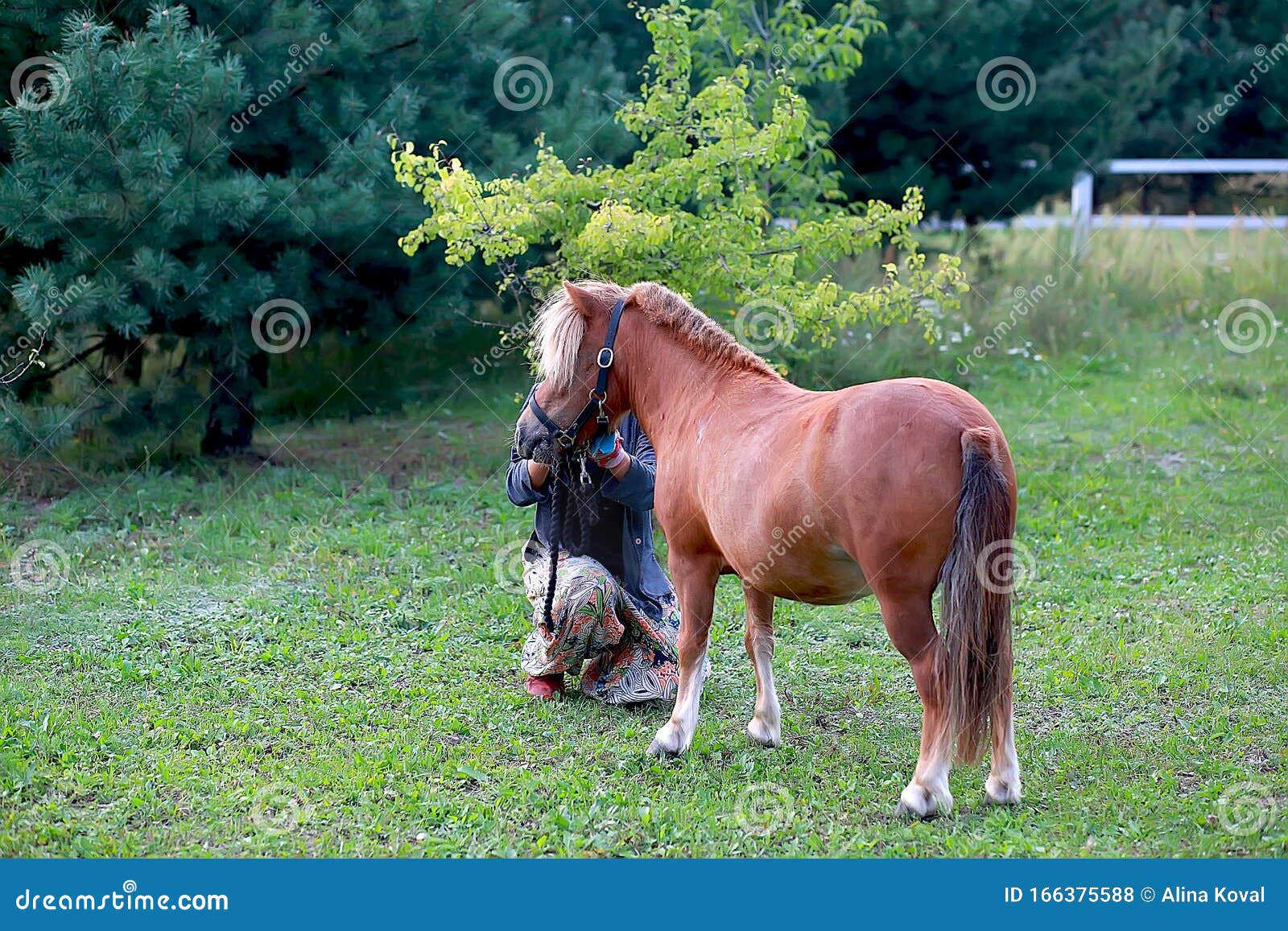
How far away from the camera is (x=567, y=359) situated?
3961 millimetres

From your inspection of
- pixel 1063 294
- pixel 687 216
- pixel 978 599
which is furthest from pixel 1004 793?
pixel 1063 294

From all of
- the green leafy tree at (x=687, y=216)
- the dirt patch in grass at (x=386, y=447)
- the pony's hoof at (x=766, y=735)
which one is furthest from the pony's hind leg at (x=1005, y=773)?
the dirt patch in grass at (x=386, y=447)

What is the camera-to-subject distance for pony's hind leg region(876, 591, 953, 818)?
10.9 feet

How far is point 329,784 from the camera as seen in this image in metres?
3.84

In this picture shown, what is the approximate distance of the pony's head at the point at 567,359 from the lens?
3.96 metres

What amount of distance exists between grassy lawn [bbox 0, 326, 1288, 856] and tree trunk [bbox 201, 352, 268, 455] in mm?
268

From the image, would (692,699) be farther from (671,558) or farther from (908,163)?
(908,163)

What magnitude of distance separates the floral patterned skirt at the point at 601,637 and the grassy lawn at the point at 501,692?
133 millimetres

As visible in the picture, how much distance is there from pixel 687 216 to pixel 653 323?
217cm

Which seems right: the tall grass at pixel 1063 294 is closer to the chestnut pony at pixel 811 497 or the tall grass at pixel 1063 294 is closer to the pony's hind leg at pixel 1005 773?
the chestnut pony at pixel 811 497

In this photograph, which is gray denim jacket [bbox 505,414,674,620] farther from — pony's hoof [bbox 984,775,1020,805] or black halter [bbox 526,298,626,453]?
pony's hoof [bbox 984,775,1020,805]

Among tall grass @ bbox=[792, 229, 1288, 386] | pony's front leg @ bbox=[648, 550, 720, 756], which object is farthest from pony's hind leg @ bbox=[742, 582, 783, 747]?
tall grass @ bbox=[792, 229, 1288, 386]
